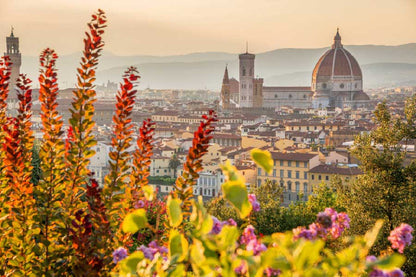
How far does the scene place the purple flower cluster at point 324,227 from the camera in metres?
1.89

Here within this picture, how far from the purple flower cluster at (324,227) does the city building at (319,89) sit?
Result: 79.9m

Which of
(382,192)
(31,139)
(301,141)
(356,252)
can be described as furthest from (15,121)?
(301,141)

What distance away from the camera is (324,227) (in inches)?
78.4

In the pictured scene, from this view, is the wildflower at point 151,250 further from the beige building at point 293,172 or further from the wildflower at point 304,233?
the beige building at point 293,172

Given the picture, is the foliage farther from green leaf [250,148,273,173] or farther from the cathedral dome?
the cathedral dome

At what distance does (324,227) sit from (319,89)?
83.8m

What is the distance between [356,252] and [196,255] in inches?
13.4

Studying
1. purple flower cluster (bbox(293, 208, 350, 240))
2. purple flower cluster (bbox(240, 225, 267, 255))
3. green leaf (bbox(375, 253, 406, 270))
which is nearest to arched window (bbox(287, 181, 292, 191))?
purple flower cluster (bbox(293, 208, 350, 240))

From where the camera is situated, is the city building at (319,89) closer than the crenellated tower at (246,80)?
Yes

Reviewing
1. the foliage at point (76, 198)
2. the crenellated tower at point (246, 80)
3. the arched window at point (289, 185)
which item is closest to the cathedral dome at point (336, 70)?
the crenellated tower at point (246, 80)

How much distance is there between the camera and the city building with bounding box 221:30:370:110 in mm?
83062

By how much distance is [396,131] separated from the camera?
7367mm

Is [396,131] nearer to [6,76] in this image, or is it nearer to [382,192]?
[382,192]

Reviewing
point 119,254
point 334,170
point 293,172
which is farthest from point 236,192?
point 293,172
